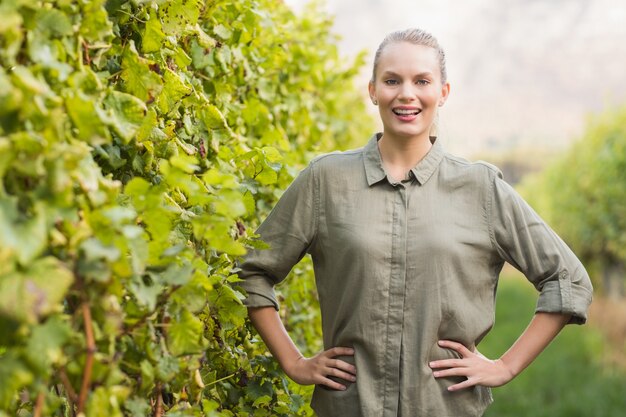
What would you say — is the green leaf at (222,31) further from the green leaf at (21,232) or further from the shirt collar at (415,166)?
the green leaf at (21,232)

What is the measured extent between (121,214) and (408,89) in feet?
4.07

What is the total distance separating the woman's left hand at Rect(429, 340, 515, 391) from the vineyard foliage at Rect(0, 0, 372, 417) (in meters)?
0.55

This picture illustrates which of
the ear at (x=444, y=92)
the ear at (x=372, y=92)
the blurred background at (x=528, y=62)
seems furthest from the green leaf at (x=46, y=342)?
the blurred background at (x=528, y=62)

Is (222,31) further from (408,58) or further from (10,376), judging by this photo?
(10,376)

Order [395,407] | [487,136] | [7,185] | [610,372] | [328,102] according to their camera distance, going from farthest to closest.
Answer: [487,136]
[610,372]
[328,102]
[395,407]
[7,185]

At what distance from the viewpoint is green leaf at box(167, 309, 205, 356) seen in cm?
176

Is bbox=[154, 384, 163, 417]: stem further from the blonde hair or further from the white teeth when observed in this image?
the blonde hair

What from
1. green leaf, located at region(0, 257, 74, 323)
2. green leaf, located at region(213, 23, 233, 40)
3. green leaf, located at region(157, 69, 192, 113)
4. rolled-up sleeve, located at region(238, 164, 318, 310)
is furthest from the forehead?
green leaf, located at region(0, 257, 74, 323)

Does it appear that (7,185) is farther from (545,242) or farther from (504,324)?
(504,324)

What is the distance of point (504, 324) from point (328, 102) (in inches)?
419

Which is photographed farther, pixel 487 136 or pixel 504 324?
pixel 487 136

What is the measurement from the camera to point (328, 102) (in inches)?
202

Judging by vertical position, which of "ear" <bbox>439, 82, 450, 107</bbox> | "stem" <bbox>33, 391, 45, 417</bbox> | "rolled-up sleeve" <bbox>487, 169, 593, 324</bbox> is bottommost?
"stem" <bbox>33, 391, 45, 417</bbox>

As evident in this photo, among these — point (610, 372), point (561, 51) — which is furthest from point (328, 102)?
point (561, 51)
